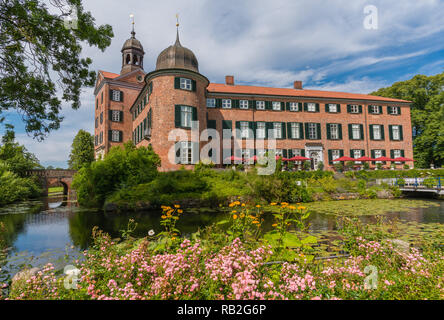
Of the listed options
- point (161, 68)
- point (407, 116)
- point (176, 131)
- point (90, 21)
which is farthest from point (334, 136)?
point (90, 21)

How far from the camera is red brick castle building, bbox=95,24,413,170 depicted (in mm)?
19969

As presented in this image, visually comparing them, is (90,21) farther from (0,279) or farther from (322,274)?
(322,274)

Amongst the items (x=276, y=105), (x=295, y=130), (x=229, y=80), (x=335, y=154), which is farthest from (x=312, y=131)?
(x=229, y=80)

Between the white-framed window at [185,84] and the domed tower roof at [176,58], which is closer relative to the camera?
the white-framed window at [185,84]

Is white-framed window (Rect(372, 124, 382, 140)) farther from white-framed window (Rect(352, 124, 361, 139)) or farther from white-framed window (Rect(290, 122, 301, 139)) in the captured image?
white-framed window (Rect(290, 122, 301, 139))

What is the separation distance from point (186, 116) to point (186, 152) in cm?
315

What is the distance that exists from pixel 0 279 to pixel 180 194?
418 inches

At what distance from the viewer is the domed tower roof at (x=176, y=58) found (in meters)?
20.4

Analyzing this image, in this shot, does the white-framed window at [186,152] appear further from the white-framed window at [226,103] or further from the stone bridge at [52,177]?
the stone bridge at [52,177]

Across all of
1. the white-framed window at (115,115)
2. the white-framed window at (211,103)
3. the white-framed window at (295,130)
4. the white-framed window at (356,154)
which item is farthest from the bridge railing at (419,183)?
the white-framed window at (115,115)

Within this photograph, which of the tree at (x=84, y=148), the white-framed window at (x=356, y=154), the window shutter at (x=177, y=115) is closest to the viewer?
the window shutter at (x=177, y=115)

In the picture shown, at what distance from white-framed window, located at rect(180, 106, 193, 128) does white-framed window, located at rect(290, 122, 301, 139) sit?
12.6m

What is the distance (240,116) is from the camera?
25875mm

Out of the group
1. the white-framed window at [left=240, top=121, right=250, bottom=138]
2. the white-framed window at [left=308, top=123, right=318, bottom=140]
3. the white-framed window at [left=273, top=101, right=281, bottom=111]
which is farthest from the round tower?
the white-framed window at [left=308, top=123, right=318, bottom=140]
